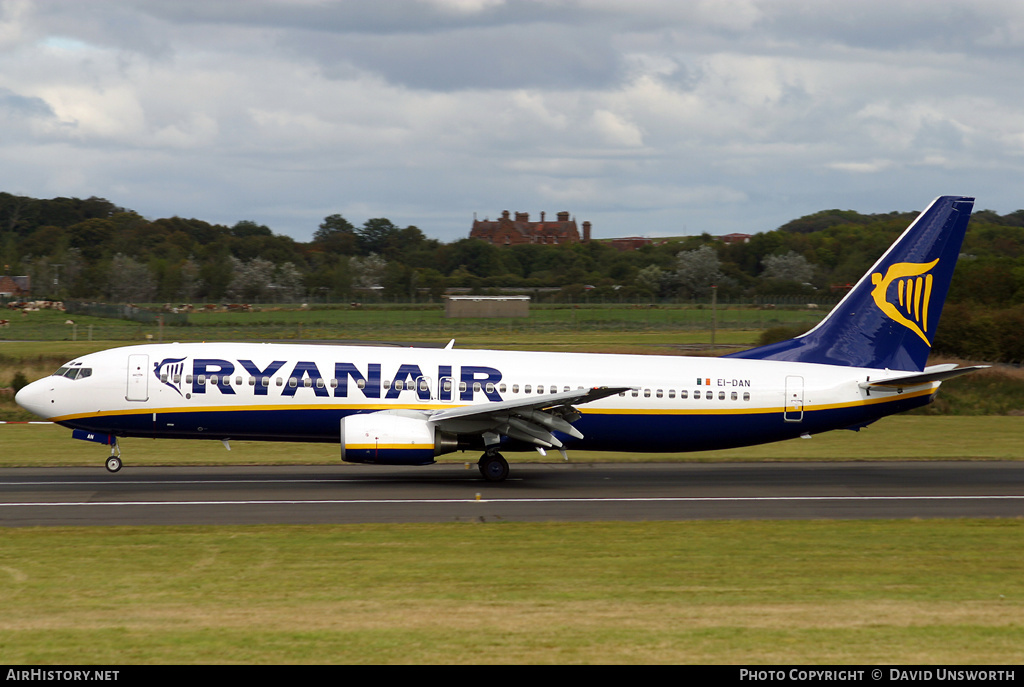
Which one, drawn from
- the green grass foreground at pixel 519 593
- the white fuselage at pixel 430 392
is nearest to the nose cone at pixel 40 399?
the white fuselage at pixel 430 392

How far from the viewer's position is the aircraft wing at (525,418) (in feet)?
80.8

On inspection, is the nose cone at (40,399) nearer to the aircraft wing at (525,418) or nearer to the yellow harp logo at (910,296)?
the aircraft wing at (525,418)

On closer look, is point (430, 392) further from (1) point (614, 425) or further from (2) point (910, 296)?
(2) point (910, 296)

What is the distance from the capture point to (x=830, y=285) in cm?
9944

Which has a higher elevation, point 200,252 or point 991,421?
point 200,252

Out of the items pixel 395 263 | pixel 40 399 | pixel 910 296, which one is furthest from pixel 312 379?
pixel 395 263

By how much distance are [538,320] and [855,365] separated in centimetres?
5867

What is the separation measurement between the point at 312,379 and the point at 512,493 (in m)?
6.17

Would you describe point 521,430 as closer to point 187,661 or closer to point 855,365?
point 855,365

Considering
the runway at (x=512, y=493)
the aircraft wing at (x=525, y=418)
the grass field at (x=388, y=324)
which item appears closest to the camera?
the runway at (x=512, y=493)

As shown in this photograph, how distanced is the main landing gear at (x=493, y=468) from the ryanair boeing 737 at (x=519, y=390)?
38 mm

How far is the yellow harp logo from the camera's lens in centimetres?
2817

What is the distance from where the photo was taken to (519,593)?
48.0 feet

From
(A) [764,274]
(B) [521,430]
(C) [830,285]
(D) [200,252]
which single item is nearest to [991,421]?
(B) [521,430]
